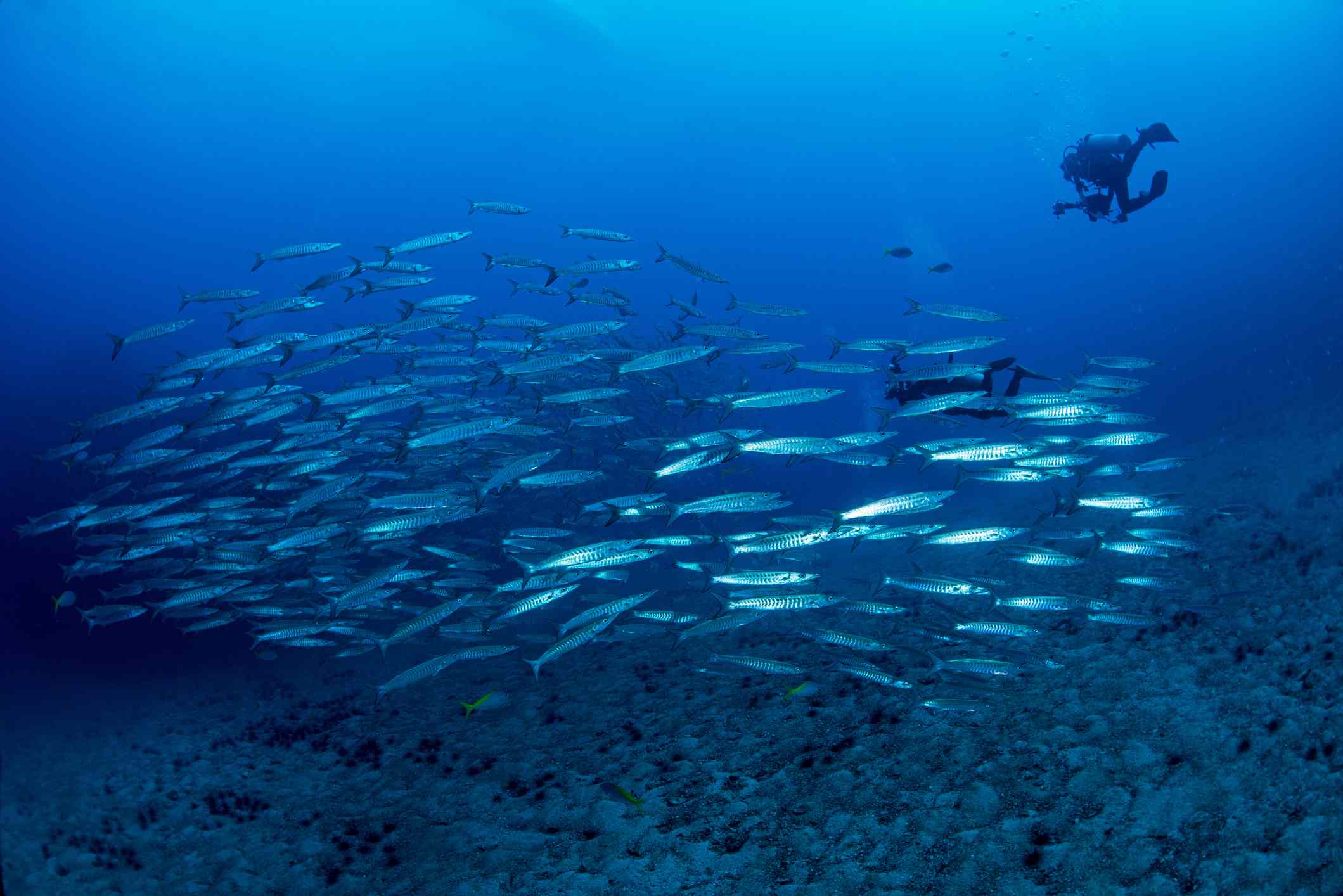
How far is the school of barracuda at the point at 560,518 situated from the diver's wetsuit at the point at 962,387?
0.85 feet

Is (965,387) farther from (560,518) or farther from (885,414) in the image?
(560,518)

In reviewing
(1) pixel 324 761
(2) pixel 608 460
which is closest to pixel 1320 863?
(1) pixel 324 761

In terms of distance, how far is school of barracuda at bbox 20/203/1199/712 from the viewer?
696 centimetres

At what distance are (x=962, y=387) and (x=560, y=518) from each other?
6.57m

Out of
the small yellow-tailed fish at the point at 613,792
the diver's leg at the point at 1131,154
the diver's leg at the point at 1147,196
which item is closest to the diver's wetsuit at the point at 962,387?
the diver's leg at the point at 1147,196

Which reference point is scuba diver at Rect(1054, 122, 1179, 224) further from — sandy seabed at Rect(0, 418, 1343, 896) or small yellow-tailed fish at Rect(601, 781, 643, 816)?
small yellow-tailed fish at Rect(601, 781, 643, 816)

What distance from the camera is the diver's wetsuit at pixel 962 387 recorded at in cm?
806

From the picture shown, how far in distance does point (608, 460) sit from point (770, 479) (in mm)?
11948

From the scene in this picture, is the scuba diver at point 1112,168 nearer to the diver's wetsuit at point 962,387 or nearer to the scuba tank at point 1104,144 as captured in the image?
the scuba tank at point 1104,144

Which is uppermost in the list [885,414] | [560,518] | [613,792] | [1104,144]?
[1104,144]

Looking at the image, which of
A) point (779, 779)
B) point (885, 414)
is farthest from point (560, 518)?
point (779, 779)

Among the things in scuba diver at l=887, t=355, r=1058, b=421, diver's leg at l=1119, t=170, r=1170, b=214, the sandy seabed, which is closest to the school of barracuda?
scuba diver at l=887, t=355, r=1058, b=421

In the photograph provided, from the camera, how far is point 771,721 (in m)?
6.32

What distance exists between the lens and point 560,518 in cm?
1102
